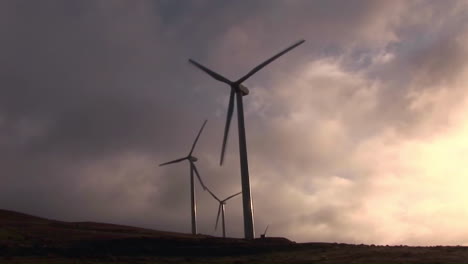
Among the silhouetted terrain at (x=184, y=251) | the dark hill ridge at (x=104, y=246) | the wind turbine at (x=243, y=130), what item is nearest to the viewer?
the silhouetted terrain at (x=184, y=251)

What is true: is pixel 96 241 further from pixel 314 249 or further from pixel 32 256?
pixel 314 249

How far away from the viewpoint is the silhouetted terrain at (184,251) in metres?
42.7

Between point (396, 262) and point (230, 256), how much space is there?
15900mm

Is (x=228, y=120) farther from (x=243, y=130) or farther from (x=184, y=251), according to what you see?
(x=184, y=251)

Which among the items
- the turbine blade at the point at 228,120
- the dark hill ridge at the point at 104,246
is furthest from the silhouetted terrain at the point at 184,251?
the turbine blade at the point at 228,120

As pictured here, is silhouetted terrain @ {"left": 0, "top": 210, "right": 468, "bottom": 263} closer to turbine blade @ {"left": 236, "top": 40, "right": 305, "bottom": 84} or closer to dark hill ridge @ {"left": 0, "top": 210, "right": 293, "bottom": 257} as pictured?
dark hill ridge @ {"left": 0, "top": 210, "right": 293, "bottom": 257}

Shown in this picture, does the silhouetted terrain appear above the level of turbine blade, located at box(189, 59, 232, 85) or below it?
below

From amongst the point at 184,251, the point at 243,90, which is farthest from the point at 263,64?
the point at 184,251

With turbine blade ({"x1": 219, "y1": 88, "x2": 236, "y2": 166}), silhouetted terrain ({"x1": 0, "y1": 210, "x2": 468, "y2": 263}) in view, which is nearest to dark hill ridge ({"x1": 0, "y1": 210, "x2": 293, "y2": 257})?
silhouetted terrain ({"x1": 0, "y1": 210, "x2": 468, "y2": 263})

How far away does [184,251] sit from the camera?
5059cm

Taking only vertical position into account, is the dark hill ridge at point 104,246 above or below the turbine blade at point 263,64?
below

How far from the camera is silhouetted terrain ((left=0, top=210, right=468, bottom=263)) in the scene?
42.7 m

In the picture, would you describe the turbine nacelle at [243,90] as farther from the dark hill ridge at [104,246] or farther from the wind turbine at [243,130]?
the dark hill ridge at [104,246]

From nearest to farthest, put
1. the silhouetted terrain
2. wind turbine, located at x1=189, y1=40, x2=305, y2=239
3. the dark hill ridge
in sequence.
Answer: the silhouetted terrain, the dark hill ridge, wind turbine, located at x1=189, y1=40, x2=305, y2=239
